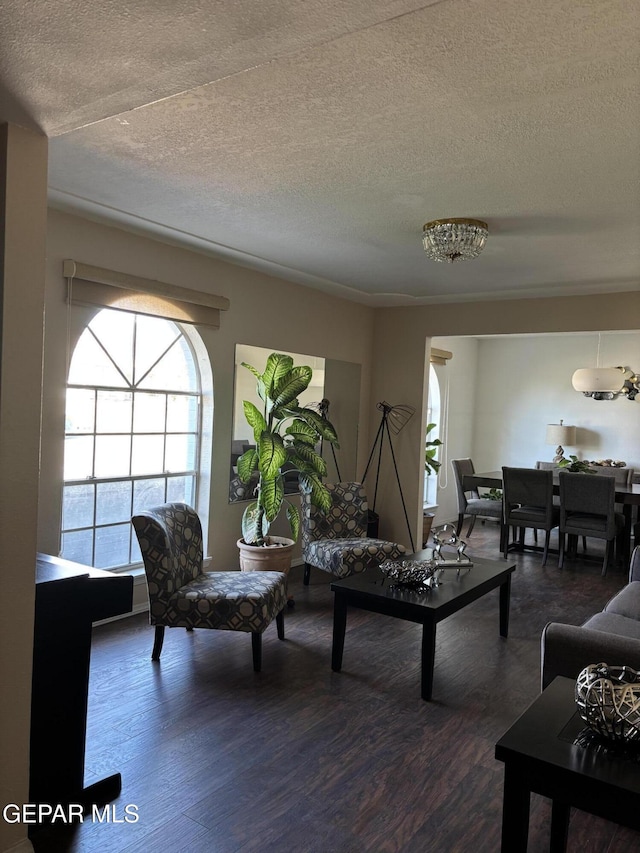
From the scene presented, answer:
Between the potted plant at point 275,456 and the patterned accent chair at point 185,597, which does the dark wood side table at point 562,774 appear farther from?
the potted plant at point 275,456

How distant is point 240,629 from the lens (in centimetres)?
334

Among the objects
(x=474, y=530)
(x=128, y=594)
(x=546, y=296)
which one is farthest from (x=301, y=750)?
(x=474, y=530)

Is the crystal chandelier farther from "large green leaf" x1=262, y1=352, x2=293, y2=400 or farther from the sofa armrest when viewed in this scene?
the sofa armrest

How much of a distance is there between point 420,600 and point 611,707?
5.26ft

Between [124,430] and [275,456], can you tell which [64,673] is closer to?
[124,430]

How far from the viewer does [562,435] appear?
27.3ft

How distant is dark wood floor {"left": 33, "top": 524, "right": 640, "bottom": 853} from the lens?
7.09 feet

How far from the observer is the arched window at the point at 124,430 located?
4.04 meters

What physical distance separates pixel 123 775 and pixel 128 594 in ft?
2.53

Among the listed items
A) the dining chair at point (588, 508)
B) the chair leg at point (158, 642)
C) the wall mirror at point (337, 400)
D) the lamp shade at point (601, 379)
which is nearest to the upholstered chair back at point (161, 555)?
the chair leg at point (158, 642)

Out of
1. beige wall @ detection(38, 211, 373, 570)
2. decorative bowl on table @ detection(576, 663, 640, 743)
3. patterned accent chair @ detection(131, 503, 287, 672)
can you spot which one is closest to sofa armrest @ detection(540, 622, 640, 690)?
decorative bowl on table @ detection(576, 663, 640, 743)

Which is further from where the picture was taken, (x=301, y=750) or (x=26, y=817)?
(x=301, y=750)

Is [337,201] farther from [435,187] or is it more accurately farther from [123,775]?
[123,775]

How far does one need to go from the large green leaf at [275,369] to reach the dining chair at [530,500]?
3.01 meters
